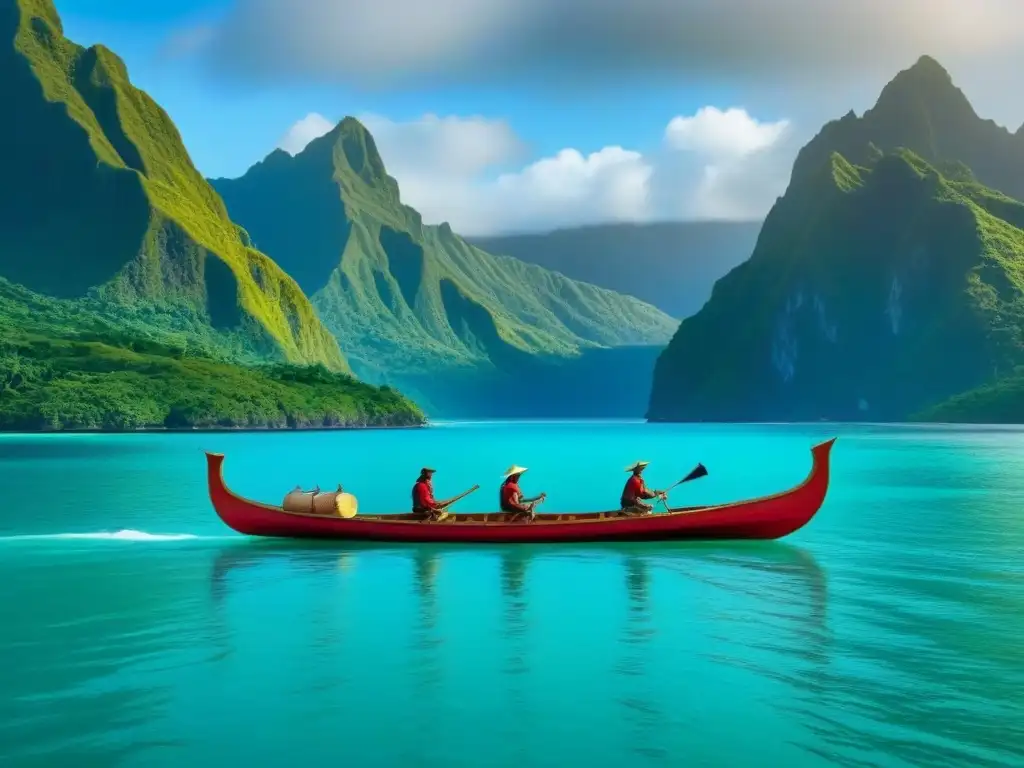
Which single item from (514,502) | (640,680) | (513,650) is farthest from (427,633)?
(514,502)

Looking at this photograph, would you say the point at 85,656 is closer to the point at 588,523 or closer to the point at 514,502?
the point at 514,502

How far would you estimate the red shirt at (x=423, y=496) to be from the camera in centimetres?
3578

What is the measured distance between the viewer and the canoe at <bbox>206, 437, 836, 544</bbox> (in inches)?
1389

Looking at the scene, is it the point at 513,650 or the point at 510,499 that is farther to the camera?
the point at 510,499

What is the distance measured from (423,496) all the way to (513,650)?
14.7 metres

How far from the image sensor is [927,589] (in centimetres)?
2852

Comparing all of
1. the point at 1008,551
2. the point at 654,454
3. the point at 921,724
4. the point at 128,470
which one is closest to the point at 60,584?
the point at 921,724

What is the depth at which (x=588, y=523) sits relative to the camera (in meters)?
35.2

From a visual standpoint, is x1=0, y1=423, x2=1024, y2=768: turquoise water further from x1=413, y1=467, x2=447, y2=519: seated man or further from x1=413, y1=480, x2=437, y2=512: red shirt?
x1=413, y1=480, x2=437, y2=512: red shirt

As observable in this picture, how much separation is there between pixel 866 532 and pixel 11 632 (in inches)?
1271

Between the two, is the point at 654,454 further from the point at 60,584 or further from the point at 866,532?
the point at 60,584

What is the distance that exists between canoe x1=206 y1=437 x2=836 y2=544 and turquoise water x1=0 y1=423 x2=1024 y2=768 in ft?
2.46

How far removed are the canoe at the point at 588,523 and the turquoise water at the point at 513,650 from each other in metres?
0.75

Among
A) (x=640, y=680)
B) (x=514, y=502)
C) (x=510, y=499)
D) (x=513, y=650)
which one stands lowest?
(x=640, y=680)
